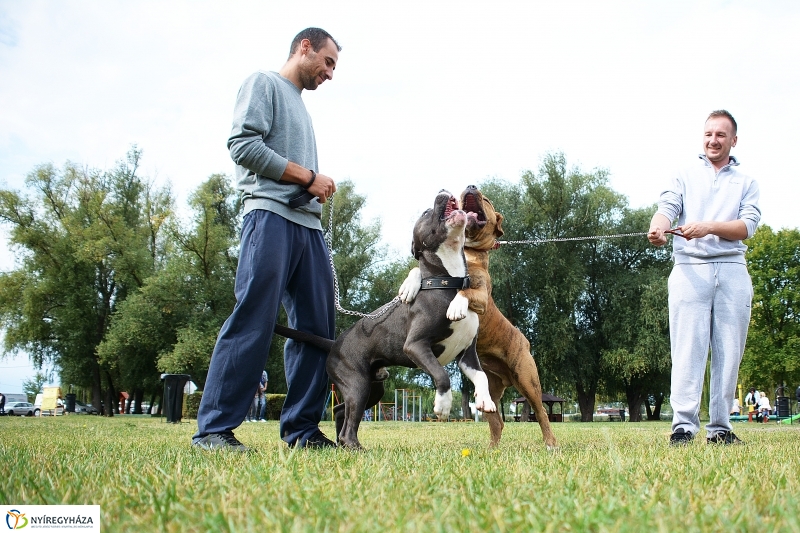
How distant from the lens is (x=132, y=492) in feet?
7.00

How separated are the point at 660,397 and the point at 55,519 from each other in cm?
3715

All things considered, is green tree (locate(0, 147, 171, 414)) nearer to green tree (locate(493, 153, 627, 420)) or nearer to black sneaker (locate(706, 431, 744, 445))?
green tree (locate(493, 153, 627, 420))

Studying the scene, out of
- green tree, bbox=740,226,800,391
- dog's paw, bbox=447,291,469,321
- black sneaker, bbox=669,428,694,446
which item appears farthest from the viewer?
green tree, bbox=740,226,800,391

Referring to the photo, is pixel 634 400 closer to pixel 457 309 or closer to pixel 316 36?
pixel 457 309

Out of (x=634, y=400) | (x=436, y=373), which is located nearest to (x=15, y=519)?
(x=436, y=373)

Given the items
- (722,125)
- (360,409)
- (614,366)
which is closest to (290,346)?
(360,409)

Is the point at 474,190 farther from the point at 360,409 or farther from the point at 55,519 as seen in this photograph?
the point at 55,519

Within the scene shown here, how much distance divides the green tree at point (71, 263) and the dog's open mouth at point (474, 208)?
99.5 ft

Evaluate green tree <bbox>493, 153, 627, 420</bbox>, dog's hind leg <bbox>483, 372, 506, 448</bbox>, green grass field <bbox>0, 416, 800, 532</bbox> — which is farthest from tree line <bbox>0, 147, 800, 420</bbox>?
green grass field <bbox>0, 416, 800, 532</bbox>

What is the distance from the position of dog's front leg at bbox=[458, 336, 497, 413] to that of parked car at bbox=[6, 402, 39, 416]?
45.2 meters

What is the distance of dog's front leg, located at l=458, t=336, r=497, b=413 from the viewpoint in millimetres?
3938

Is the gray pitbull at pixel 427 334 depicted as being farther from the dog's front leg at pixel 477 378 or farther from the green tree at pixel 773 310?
the green tree at pixel 773 310

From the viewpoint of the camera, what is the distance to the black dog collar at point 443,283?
4.15 meters

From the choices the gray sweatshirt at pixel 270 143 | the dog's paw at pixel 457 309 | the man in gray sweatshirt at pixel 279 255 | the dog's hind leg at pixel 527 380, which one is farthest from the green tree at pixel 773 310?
the gray sweatshirt at pixel 270 143
